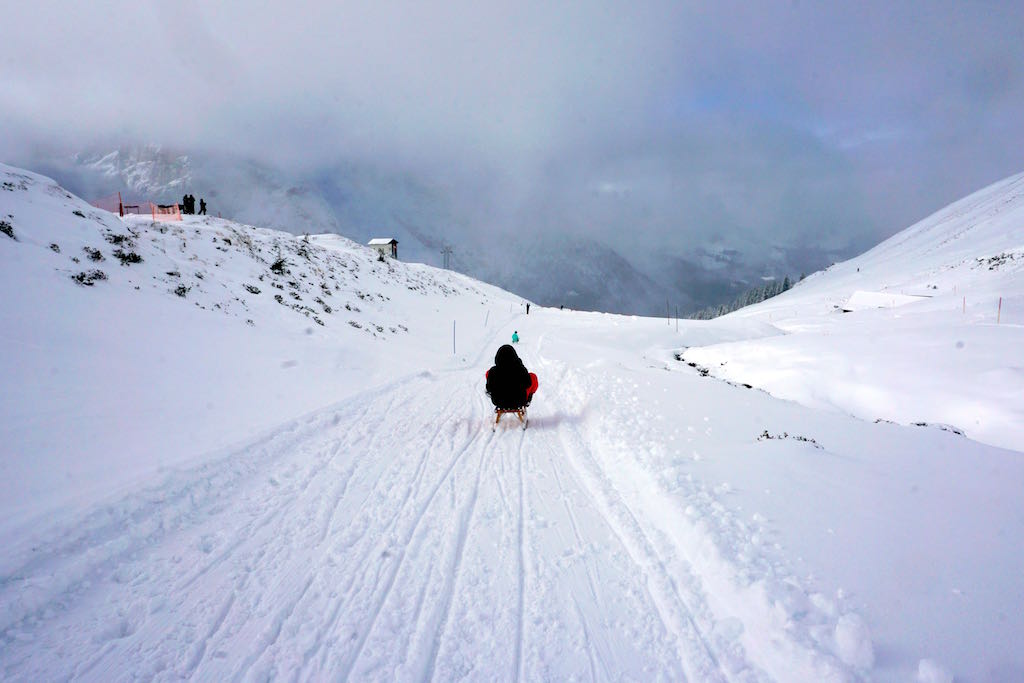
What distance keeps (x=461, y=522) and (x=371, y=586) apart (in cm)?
126

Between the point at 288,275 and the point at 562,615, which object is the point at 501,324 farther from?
the point at 562,615

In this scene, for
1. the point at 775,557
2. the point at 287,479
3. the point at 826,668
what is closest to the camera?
the point at 826,668

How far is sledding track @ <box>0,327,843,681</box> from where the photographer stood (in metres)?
2.79

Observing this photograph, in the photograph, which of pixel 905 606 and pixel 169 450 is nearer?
pixel 905 606

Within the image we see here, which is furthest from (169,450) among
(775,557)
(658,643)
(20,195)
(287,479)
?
(20,195)

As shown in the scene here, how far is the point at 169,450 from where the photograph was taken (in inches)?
231

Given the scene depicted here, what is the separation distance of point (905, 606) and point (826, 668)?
911 millimetres

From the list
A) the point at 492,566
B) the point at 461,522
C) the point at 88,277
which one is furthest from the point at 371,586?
the point at 88,277

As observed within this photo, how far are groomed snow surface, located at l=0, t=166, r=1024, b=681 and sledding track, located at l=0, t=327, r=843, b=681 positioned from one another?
0.02 m

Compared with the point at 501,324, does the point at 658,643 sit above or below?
below

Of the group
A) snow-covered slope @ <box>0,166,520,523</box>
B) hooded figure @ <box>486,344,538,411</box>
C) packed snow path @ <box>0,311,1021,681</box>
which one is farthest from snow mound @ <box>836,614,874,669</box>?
snow-covered slope @ <box>0,166,520,523</box>

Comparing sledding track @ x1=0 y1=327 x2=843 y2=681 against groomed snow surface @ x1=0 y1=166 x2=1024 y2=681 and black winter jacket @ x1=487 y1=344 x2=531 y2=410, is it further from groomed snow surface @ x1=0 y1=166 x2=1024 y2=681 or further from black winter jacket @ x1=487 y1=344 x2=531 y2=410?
black winter jacket @ x1=487 y1=344 x2=531 y2=410

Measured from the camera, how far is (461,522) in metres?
4.59

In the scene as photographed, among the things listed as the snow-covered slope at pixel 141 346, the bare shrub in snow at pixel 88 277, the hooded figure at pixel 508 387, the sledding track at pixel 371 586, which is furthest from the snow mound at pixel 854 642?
the bare shrub in snow at pixel 88 277
